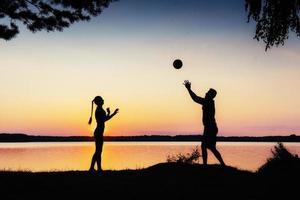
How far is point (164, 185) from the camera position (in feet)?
35.0

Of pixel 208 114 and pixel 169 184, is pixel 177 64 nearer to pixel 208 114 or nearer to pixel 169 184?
pixel 208 114

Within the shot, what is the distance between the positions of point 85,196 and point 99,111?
4252 millimetres

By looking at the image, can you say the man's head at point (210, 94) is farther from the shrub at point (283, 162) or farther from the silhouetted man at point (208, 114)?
the shrub at point (283, 162)

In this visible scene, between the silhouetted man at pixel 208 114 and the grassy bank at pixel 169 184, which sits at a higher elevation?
the silhouetted man at pixel 208 114

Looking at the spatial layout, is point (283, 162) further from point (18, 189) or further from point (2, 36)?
point (2, 36)

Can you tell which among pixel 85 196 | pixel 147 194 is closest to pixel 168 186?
pixel 147 194

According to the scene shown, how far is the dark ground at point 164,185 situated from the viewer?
9.44 m

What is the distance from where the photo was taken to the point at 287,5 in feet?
43.4

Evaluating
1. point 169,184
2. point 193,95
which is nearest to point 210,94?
point 193,95

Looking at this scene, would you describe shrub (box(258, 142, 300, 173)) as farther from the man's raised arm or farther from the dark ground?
the man's raised arm

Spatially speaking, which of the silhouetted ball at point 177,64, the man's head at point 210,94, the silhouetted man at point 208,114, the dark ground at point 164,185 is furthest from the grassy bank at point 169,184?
the silhouetted ball at point 177,64

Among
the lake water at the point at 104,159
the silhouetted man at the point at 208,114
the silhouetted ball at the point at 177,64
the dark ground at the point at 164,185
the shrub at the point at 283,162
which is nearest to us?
the dark ground at the point at 164,185

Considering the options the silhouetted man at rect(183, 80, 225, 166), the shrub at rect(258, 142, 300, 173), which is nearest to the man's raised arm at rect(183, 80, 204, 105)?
the silhouetted man at rect(183, 80, 225, 166)

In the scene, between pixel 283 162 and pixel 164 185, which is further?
pixel 283 162
